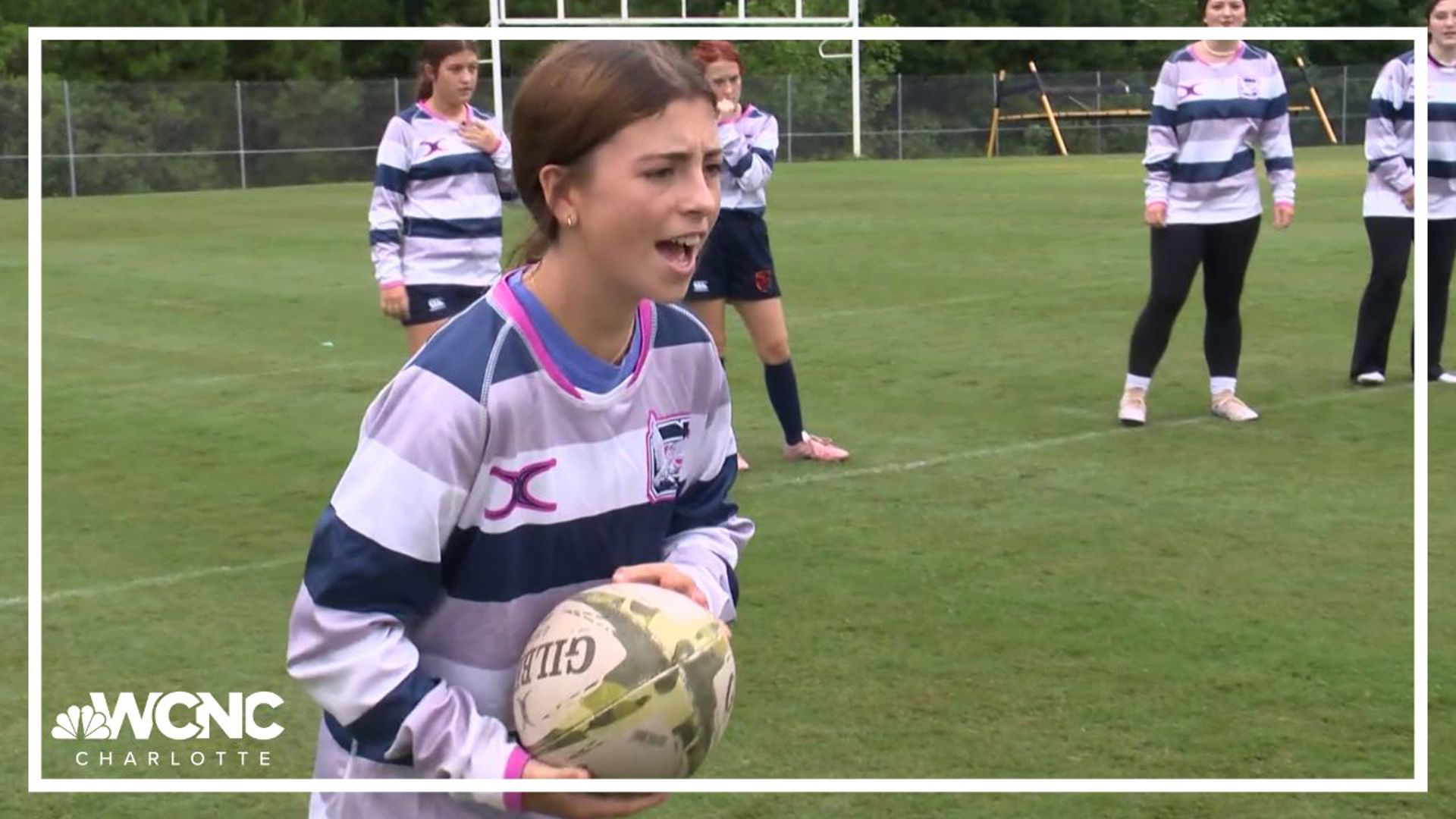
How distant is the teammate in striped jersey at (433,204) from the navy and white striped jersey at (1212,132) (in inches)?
132

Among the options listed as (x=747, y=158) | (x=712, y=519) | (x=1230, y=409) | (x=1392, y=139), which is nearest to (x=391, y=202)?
(x=747, y=158)

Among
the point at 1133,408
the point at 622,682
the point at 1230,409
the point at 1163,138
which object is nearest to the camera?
the point at 622,682

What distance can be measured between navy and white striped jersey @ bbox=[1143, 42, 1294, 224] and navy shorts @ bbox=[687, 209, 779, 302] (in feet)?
6.60

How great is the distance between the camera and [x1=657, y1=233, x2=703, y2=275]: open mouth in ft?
8.93

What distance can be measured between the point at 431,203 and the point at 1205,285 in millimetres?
3968

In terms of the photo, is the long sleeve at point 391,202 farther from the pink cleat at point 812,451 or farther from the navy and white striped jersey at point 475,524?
the navy and white striped jersey at point 475,524

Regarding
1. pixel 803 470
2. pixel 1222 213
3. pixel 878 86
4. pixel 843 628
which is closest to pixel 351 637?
pixel 843 628

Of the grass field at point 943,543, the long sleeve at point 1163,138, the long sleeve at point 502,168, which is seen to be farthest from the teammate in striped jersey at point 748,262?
the long sleeve at point 1163,138

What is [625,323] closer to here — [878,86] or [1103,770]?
[1103,770]

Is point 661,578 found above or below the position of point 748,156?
below

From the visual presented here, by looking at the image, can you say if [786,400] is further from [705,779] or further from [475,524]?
[475,524]

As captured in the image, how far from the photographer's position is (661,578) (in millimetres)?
2875

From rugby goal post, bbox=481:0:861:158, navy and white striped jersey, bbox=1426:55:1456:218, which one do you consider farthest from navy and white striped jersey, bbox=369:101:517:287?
rugby goal post, bbox=481:0:861:158

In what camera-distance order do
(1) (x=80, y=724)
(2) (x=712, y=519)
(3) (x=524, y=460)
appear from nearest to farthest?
1. (3) (x=524, y=460)
2. (2) (x=712, y=519)
3. (1) (x=80, y=724)
